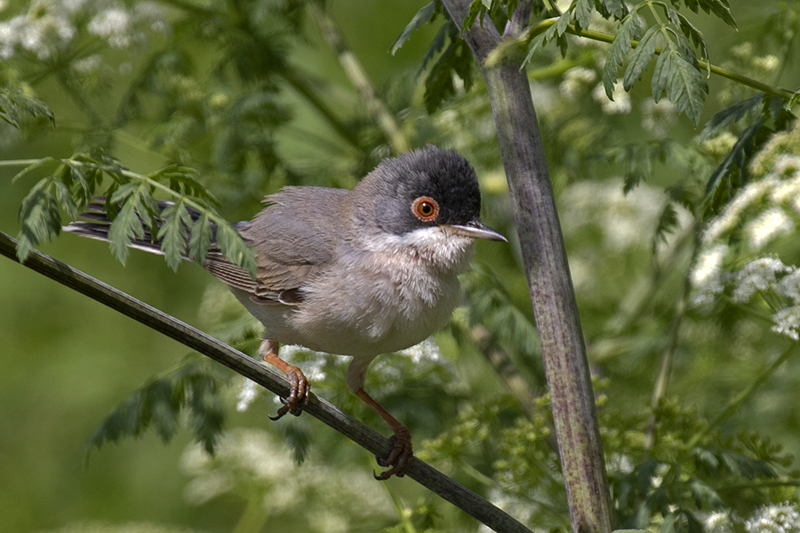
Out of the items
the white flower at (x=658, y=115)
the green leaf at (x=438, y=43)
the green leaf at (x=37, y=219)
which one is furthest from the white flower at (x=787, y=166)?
the green leaf at (x=37, y=219)

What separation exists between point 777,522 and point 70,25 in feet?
9.95

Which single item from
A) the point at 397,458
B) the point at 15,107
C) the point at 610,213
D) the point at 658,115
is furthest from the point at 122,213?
the point at 610,213

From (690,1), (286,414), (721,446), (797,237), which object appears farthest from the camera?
(797,237)

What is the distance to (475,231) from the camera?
7.79ft

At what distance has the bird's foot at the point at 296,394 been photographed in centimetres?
207

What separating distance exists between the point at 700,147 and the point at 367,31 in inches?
123

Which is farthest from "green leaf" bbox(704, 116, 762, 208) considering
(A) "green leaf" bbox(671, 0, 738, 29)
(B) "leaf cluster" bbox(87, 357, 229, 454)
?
(B) "leaf cluster" bbox(87, 357, 229, 454)

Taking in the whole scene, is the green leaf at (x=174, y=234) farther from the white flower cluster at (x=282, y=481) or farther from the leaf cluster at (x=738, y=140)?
the white flower cluster at (x=282, y=481)

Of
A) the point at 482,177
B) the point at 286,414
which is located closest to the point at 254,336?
the point at 286,414

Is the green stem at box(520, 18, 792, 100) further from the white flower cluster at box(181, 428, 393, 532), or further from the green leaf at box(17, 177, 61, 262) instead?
the white flower cluster at box(181, 428, 393, 532)

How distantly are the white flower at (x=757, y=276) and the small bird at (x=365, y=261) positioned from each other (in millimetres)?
731

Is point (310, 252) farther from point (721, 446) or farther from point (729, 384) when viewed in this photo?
point (729, 384)

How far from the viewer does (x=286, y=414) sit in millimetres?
2586

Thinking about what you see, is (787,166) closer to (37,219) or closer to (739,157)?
(739,157)
